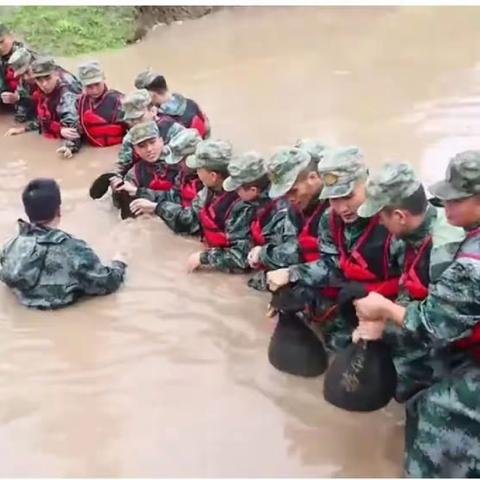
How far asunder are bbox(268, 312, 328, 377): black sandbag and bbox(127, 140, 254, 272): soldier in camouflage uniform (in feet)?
3.73

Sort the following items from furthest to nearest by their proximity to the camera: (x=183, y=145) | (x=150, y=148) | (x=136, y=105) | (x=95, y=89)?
(x=95, y=89), (x=136, y=105), (x=150, y=148), (x=183, y=145)

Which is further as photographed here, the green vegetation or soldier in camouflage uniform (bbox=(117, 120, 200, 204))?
the green vegetation

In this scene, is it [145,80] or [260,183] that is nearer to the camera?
[260,183]

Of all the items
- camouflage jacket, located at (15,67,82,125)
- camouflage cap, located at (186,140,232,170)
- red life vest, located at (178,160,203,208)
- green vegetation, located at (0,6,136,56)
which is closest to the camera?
camouflage cap, located at (186,140,232,170)

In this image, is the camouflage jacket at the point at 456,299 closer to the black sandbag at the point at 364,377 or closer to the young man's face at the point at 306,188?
the black sandbag at the point at 364,377

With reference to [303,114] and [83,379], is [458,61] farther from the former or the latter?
[83,379]

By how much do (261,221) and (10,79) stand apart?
5.31m

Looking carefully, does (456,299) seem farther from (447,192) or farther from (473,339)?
(447,192)

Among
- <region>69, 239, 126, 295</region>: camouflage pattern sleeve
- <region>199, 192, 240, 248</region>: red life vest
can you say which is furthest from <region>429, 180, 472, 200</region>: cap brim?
<region>69, 239, 126, 295</region>: camouflage pattern sleeve

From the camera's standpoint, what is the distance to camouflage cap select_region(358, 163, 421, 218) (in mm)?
4223

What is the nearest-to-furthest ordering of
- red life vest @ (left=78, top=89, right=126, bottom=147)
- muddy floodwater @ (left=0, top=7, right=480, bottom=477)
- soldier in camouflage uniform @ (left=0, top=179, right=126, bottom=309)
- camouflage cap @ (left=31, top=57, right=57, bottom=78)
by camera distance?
muddy floodwater @ (left=0, top=7, right=480, bottom=477)
soldier in camouflage uniform @ (left=0, top=179, right=126, bottom=309)
red life vest @ (left=78, top=89, right=126, bottom=147)
camouflage cap @ (left=31, top=57, right=57, bottom=78)

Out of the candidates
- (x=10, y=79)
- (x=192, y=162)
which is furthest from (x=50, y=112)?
(x=192, y=162)

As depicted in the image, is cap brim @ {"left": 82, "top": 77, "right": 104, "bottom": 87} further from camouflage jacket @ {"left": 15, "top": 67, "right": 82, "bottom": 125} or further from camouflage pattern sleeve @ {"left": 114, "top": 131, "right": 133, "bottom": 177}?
camouflage jacket @ {"left": 15, "top": 67, "right": 82, "bottom": 125}

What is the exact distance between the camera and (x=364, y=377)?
4.35 m
